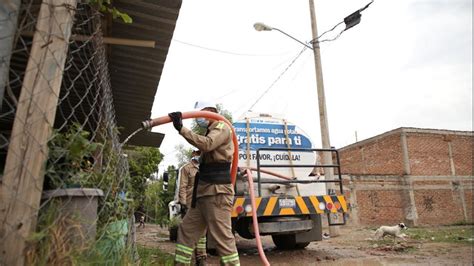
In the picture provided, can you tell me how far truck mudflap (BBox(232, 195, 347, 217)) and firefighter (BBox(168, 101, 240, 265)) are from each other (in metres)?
1.70

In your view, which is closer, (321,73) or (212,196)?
(212,196)

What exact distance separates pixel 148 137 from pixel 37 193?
24.1 feet

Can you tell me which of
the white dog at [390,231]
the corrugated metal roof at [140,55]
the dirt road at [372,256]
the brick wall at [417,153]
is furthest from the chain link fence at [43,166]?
the brick wall at [417,153]

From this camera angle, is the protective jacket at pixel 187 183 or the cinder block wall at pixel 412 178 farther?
the cinder block wall at pixel 412 178

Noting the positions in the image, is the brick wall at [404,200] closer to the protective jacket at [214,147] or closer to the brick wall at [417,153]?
the brick wall at [417,153]

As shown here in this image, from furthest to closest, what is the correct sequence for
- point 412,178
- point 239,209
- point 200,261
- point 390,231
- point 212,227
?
point 412,178 → point 390,231 → point 239,209 → point 200,261 → point 212,227

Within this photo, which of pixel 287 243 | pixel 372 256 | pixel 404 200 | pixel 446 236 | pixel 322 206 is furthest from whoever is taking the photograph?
pixel 404 200

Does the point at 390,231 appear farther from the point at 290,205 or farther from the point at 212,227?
the point at 212,227

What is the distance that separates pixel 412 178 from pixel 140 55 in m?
16.1

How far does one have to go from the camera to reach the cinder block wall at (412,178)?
54.9ft

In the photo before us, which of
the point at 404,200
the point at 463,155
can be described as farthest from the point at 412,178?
the point at 463,155

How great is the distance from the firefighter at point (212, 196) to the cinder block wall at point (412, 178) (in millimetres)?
13616

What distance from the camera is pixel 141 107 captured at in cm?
732

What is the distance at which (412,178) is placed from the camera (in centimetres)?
1742
